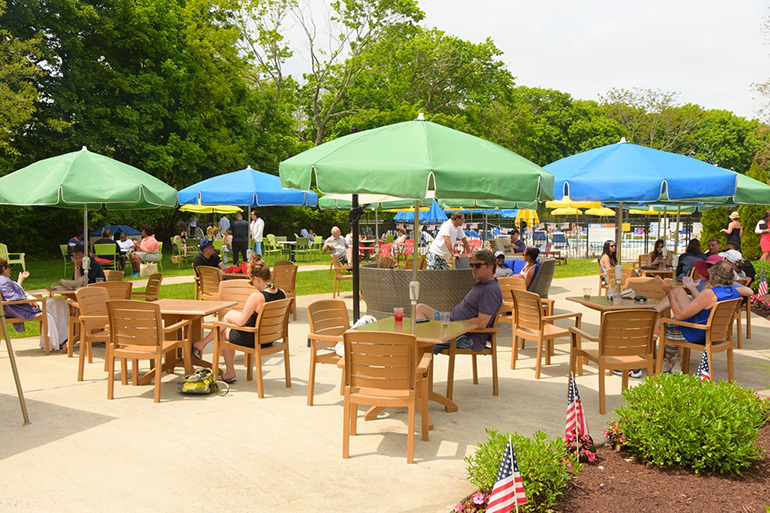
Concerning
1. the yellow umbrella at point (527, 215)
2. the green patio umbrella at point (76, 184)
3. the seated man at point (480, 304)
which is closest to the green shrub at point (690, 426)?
the seated man at point (480, 304)

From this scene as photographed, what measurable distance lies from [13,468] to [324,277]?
13173mm

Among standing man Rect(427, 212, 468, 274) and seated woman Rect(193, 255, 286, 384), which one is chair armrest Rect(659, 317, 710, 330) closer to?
seated woman Rect(193, 255, 286, 384)

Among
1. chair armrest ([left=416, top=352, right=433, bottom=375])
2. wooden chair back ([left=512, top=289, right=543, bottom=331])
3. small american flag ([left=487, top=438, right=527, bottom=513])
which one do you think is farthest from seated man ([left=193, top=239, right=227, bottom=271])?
small american flag ([left=487, top=438, right=527, bottom=513])

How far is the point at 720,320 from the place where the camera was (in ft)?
20.6

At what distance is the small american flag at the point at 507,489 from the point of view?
3.04m

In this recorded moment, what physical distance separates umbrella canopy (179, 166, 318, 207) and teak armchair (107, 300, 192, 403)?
445 cm

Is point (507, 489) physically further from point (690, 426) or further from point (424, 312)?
point (424, 312)

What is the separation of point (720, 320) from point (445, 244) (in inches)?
213

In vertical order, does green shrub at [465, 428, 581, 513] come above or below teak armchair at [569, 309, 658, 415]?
below

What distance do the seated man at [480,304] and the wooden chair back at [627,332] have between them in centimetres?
102

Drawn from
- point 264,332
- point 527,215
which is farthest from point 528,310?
point 527,215

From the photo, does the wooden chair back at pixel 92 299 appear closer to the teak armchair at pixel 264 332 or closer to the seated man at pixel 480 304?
the teak armchair at pixel 264 332

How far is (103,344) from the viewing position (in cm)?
842

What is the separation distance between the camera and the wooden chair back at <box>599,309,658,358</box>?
556 centimetres
